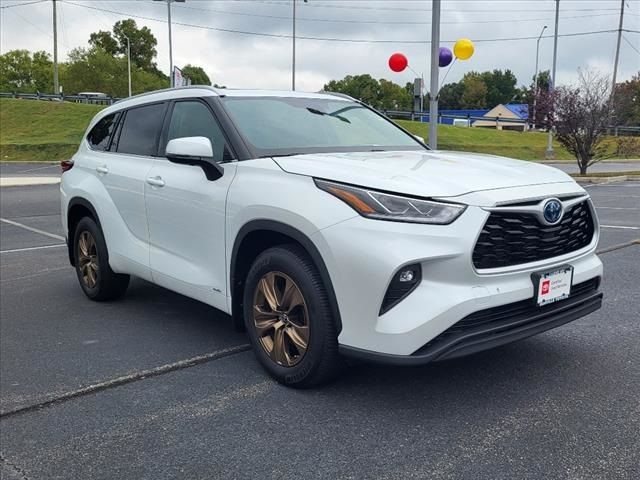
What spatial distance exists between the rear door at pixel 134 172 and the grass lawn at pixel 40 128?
27420 mm

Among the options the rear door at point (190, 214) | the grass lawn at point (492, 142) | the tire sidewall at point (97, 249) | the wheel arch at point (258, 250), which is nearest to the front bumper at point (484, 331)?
the wheel arch at point (258, 250)

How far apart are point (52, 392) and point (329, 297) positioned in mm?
1801

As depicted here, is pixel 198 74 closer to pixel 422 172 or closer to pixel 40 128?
pixel 40 128

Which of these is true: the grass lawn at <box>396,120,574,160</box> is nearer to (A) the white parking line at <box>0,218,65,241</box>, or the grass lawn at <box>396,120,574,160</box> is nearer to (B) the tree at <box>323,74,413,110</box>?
(A) the white parking line at <box>0,218,65,241</box>

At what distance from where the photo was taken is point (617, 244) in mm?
8289

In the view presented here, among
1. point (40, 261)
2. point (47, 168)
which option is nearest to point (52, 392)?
point (40, 261)

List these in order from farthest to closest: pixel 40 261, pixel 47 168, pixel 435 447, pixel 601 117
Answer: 1. pixel 47 168
2. pixel 601 117
3. pixel 40 261
4. pixel 435 447

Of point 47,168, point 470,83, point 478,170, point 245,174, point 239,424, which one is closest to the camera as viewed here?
point 239,424

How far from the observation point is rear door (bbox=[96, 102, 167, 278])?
4.91 m

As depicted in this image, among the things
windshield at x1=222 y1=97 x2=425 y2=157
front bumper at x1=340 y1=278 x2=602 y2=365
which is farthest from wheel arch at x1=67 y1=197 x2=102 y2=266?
front bumper at x1=340 y1=278 x2=602 y2=365

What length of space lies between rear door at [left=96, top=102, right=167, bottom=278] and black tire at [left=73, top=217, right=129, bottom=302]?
282 millimetres

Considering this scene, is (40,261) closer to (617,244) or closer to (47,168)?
(617,244)

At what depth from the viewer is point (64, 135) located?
3606cm

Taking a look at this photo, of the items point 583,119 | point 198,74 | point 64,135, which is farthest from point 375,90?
point 583,119
